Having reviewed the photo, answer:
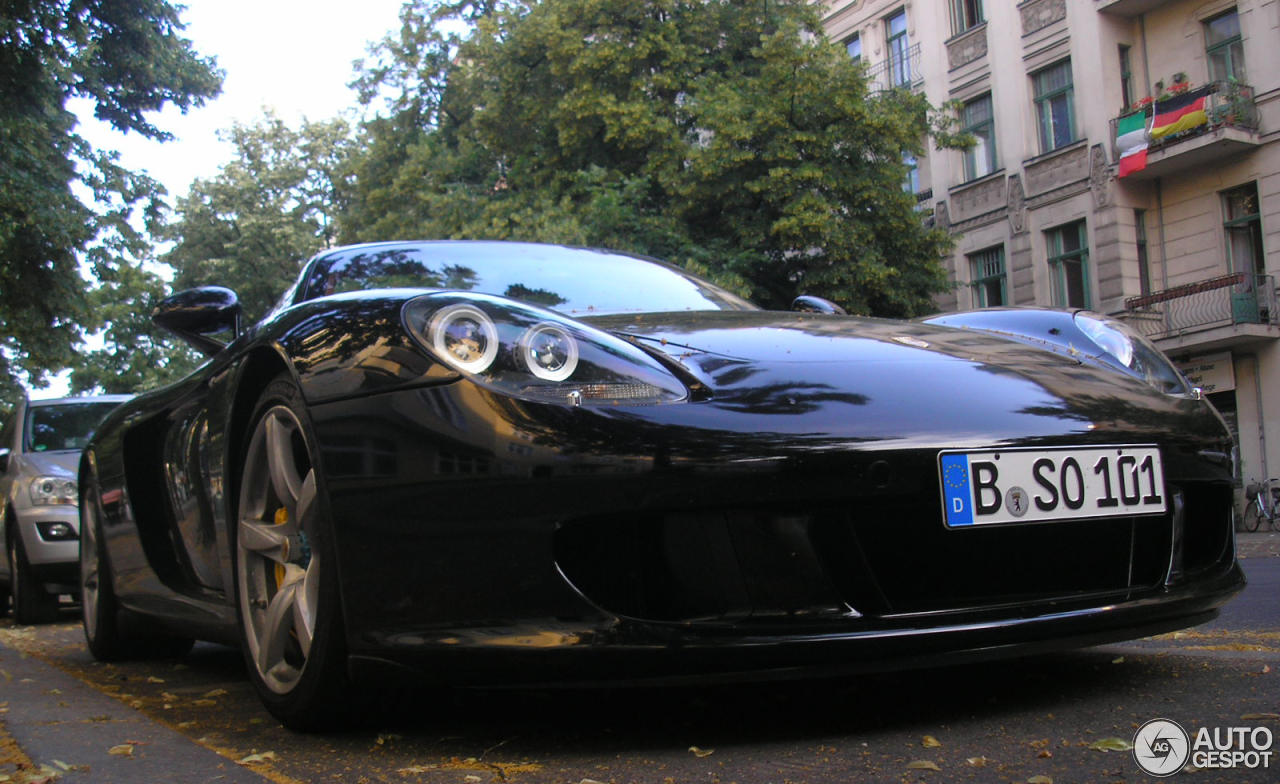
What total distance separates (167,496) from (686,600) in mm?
2095

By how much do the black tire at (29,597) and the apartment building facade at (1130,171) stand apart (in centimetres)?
1583

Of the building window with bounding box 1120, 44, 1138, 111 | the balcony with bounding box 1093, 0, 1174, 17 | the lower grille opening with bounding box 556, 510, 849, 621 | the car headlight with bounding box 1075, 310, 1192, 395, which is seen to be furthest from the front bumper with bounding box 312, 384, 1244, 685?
the building window with bounding box 1120, 44, 1138, 111

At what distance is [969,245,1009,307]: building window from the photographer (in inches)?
925

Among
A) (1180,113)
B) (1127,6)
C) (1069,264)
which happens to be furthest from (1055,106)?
(1180,113)

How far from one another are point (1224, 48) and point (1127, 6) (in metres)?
1.83

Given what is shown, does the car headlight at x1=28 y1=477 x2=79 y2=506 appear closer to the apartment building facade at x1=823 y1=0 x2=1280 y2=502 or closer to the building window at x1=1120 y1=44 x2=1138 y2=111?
the apartment building facade at x1=823 y1=0 x2=1280 y2=502

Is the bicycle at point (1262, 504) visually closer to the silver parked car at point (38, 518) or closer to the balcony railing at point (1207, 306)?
the balcony railing at point (1207, 306)

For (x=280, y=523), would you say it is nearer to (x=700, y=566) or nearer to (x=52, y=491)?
(x=700, y=566)

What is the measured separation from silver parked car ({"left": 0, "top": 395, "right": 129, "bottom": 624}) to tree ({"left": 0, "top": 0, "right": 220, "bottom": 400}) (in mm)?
8640

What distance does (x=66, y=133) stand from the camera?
18.2 m

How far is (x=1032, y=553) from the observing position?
2291 millimetres

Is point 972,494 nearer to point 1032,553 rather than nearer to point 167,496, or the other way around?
point 1032,553

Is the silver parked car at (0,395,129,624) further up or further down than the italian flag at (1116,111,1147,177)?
further down

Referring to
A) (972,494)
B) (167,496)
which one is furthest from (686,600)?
(167,496)
